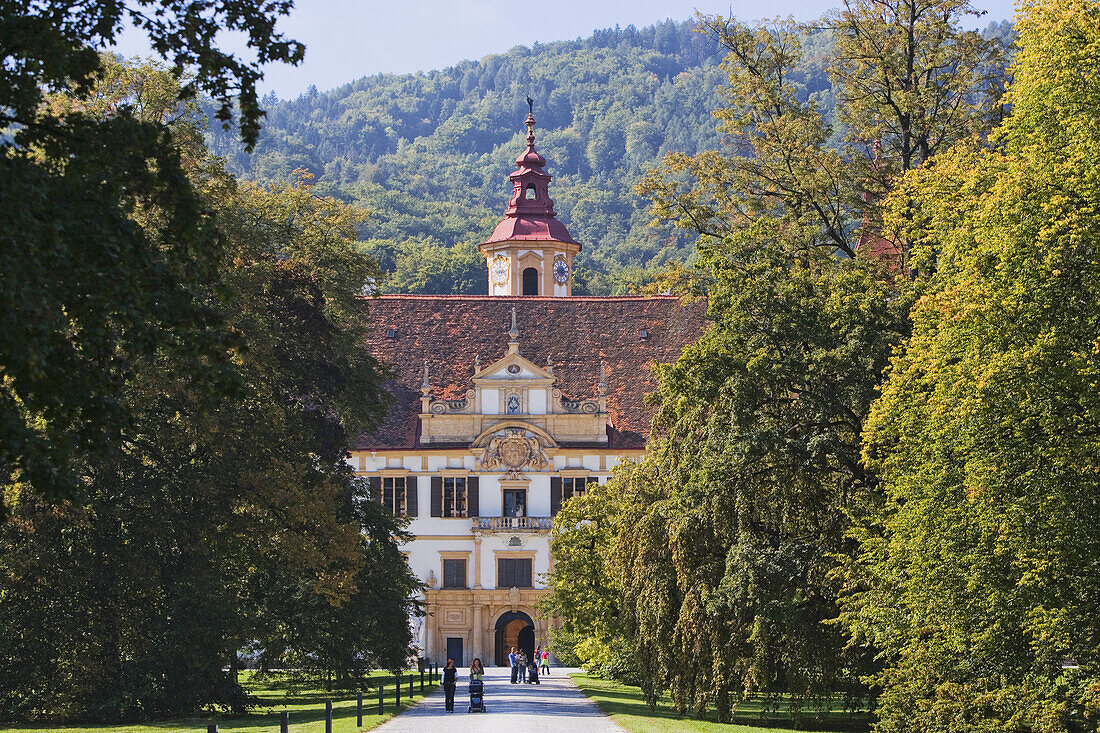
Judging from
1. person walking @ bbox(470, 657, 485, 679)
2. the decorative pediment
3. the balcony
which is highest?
the decorative pediment

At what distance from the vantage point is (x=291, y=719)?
113ft

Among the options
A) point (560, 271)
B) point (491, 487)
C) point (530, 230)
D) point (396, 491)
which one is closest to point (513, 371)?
point (491, 487)

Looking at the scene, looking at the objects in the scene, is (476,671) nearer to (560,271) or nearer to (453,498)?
(453,498)

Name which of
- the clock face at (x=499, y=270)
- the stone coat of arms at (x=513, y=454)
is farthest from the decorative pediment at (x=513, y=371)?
the clock face at (x=499, y=270)

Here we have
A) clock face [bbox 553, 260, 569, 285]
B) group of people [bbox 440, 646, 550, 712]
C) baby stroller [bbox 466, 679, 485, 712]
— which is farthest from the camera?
clock face [bbox 553, 260, 569, 285]

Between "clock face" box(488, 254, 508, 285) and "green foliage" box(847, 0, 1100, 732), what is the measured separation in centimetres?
6196

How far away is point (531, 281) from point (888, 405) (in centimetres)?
6152

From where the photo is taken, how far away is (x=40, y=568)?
32906mm

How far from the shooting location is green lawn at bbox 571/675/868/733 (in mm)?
32500

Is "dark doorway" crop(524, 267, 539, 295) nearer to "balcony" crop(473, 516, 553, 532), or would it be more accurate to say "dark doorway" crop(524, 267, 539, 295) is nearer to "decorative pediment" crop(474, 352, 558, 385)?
"decorative pediment" crop(474, 352, 558, 385)

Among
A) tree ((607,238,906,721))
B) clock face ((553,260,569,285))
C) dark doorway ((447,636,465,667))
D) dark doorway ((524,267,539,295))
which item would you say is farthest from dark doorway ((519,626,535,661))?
tree ((607,238,906,721))

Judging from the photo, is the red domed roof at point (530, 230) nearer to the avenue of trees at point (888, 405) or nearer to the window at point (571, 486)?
the window at point (571, 486)

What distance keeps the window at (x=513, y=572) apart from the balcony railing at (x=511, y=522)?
1.46 meters

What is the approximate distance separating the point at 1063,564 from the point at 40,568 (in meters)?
19.8
